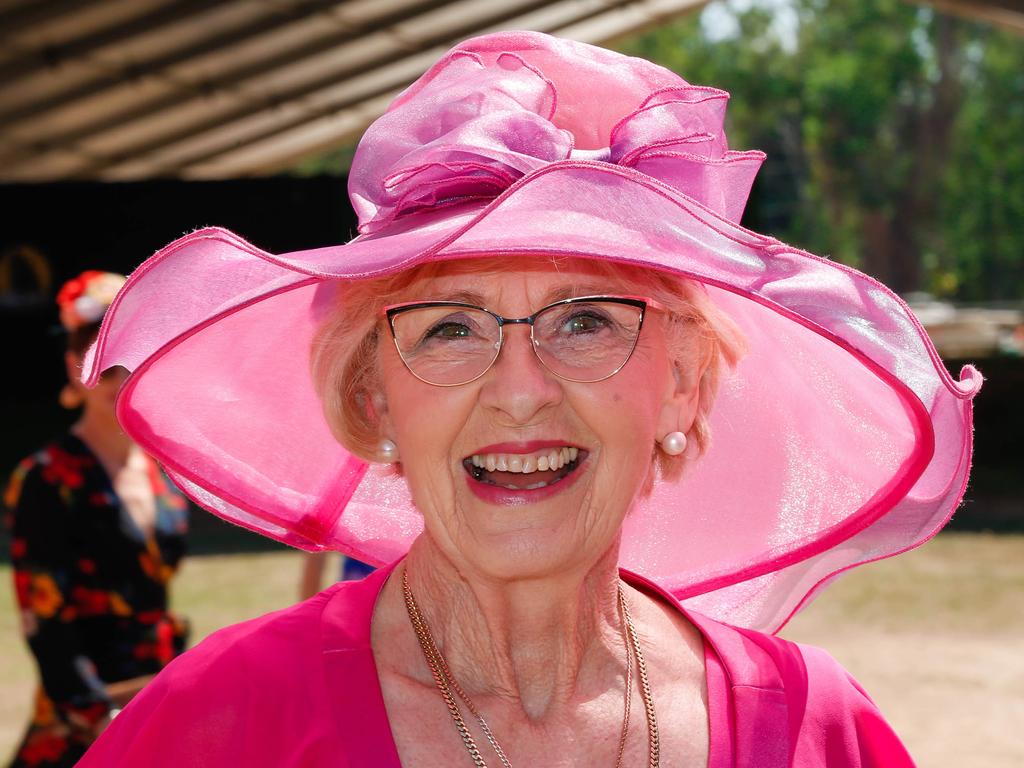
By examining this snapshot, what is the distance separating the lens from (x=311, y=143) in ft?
67.5

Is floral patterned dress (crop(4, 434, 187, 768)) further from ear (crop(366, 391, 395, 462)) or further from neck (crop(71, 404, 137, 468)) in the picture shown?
ear (crop(366, 391, 395, 462))

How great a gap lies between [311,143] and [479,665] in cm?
1942

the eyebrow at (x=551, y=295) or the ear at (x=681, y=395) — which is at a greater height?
the eyebrow at (x=551, y=295)

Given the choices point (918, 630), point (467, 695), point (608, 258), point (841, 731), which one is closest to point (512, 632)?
point (467, 695)

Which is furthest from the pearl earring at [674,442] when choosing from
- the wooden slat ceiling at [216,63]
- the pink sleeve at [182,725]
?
the wooden slat ceiling at [216,63]

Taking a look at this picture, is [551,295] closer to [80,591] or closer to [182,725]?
[182,725]

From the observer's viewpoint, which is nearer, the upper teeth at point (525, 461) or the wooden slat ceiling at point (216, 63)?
the upper teeth at point (525, 461)

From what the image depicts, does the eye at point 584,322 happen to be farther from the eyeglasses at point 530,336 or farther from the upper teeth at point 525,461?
the upper teeth at point 525,461

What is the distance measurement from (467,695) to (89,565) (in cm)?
228

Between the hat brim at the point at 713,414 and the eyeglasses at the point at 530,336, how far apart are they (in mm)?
130

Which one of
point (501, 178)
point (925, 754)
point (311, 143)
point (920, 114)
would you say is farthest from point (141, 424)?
point (920, 114)

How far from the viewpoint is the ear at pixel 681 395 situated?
1928 millimetres

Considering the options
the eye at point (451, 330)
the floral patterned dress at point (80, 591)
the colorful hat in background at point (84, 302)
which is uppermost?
the eye at point (451, 330)

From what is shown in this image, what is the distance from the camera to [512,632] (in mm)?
1864
